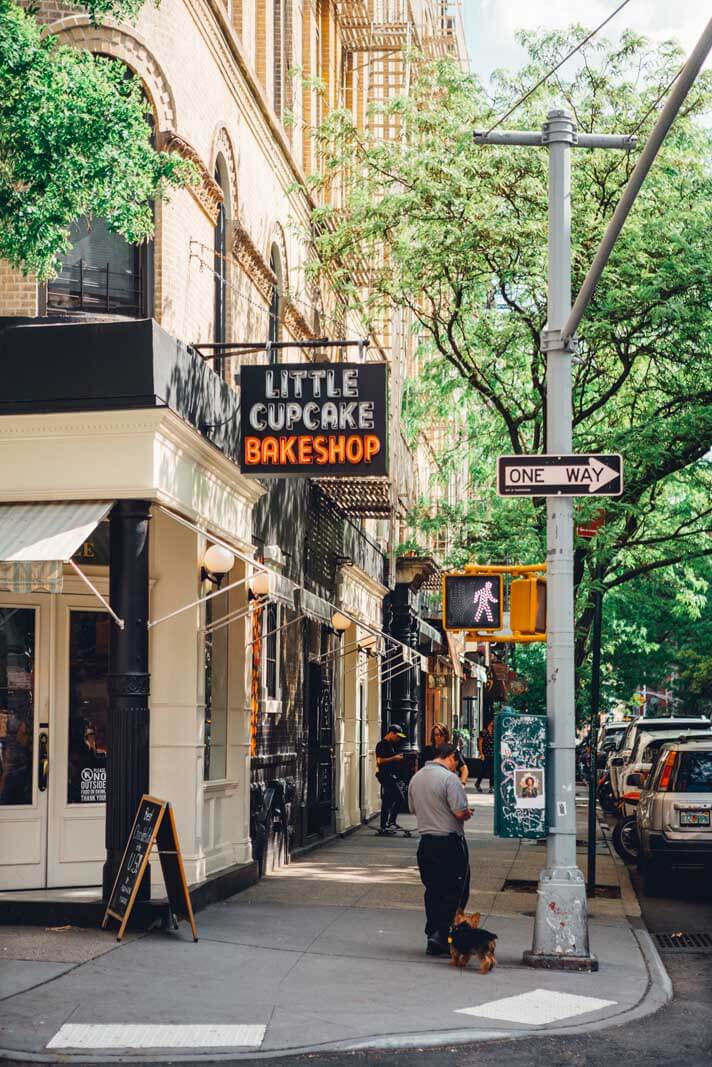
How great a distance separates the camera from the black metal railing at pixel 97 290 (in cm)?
1297

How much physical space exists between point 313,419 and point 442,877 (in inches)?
171

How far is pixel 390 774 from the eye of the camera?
73.3ft

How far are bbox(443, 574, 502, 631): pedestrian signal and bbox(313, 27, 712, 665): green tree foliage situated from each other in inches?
225

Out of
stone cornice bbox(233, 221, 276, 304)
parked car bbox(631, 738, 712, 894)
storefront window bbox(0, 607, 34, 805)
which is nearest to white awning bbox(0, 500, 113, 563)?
storefront window bbox(0, 607, 34, 805)

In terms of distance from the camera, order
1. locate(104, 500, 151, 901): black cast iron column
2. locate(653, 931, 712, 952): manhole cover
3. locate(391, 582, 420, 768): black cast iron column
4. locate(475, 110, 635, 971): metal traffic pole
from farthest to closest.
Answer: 1. locate(391, 582, 420, 768): black cast iron column
2. locate(653, 931, 712, 952): manhole cover
3. locate(104, 500, 151, 901): black cast iron column
4. locate(475, 110, 635, 971): metal traffic pole

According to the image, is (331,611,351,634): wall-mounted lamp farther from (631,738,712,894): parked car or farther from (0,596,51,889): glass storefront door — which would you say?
(0,596,51,889): glass storefront door

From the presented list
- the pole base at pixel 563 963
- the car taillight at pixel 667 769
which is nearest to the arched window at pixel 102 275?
the pole base at pixel 563 963

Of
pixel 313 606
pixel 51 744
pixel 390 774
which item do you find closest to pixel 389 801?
pixel 390 774

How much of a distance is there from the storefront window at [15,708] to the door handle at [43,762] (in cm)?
9

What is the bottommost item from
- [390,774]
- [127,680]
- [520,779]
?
[390,774]

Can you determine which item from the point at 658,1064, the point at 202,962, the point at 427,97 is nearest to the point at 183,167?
the point at 202,962

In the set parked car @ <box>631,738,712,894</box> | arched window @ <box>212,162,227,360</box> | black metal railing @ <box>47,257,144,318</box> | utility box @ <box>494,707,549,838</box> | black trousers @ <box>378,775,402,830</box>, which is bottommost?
black trousers @ <box>378,775,402,830</box>

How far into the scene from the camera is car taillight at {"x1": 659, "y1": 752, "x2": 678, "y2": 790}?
16.4 metres

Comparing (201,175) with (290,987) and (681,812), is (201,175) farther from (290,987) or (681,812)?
(681,812)
